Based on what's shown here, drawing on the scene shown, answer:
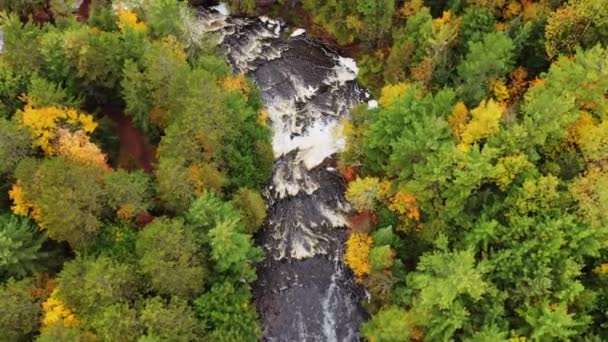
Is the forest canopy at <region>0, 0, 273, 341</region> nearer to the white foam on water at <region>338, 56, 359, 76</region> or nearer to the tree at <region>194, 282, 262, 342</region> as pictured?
the tree at <region>194, 282, 262, 342</region>

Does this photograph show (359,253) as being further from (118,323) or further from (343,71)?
(343,71)

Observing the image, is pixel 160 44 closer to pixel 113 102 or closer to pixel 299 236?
pixel 113 102

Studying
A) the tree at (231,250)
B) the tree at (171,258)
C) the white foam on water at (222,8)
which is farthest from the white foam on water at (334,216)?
the white foam on water at (222,8)

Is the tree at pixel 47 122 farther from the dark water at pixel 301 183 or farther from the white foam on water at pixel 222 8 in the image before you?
the white foam on water at pixel 222 8

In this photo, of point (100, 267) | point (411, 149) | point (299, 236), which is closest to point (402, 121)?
point (411, 149)

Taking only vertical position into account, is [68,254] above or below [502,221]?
below

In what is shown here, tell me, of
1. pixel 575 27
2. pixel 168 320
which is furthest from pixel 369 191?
pixel 575 27
